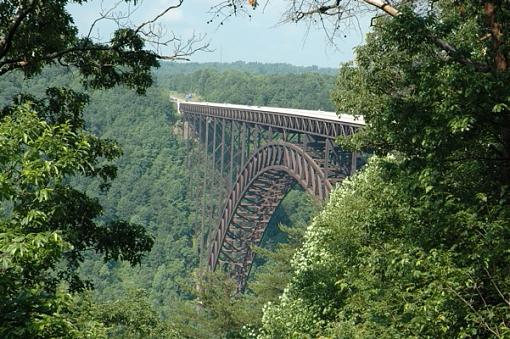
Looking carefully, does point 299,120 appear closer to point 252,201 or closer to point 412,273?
point 252,201

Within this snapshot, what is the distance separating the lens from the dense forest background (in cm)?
8231

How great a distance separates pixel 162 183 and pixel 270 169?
61347 mm

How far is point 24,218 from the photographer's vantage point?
21.0 ft

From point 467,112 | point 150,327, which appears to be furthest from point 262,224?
point 467,112

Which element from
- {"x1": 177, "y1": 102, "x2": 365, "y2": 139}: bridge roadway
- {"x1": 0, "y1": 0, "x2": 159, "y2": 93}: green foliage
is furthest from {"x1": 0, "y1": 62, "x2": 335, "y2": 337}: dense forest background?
{"x1": 0, "y1": 0, "x2": 159, "y2": 93}: green foliage

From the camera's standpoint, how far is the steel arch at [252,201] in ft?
145

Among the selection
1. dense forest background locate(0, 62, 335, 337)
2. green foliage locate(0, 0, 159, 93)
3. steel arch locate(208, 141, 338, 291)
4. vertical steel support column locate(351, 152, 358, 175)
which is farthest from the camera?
dense forest background locate(0, 62, 335, 337)

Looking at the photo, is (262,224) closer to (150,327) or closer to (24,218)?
(150,327)

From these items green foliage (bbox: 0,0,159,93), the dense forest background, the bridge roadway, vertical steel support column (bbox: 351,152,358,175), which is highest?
green foliage (bbox: 0,0,159,93)

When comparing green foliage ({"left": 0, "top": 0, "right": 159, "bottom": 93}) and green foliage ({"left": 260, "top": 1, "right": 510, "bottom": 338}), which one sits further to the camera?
green foliage ({"left": 0, "top": 0, "right": 159, "bottom": 93})

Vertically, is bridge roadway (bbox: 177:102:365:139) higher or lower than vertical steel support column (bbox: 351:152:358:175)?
higher

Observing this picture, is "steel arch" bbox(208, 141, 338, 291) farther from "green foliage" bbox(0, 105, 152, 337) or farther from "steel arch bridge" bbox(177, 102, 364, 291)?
"green foliage" bbox(0, 105, 152, 337)

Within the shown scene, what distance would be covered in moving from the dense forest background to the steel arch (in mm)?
6812

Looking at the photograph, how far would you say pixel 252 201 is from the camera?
5394cm
